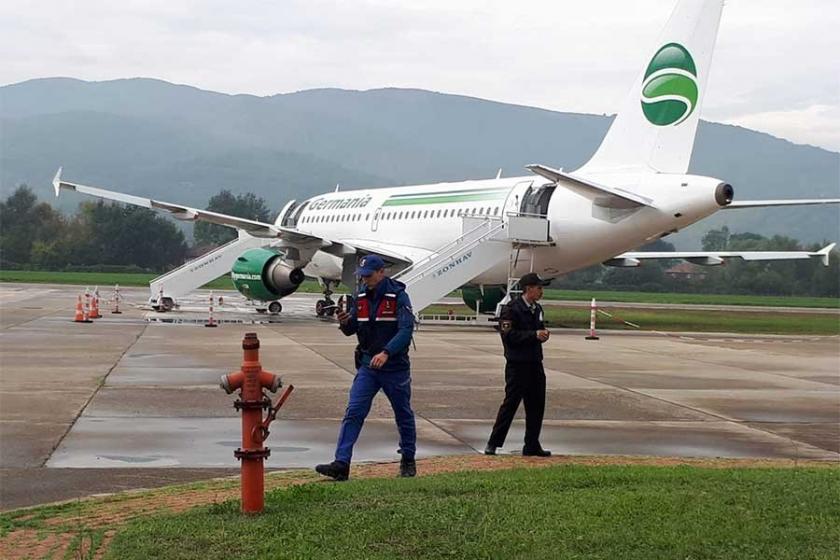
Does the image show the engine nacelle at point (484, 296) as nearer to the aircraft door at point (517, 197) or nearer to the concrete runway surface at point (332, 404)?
the aircraft door at point (517, 197)

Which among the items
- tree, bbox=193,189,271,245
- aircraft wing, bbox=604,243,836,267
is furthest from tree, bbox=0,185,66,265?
aircraft wing, bbox=604,243,836,267

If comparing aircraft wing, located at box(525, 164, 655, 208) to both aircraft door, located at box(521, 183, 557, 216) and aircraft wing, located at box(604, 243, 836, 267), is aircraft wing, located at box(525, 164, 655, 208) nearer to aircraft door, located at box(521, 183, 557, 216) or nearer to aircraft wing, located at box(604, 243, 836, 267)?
aircraft door, located at box(521, 183, 557, 216)

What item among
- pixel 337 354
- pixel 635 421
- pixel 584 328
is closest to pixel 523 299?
pixel 635 421

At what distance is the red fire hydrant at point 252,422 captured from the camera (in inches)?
264

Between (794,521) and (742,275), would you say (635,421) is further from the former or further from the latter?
(742,275)

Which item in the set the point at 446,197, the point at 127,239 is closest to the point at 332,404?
the point at 446,197

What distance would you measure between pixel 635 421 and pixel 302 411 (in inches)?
144

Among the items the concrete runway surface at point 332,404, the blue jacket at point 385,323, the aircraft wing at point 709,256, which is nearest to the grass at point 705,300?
the aircraft wing at point 709,256

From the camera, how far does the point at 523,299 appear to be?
1002 centimetres

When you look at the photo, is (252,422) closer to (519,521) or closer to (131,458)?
(519,521)

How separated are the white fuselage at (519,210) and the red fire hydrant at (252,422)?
17.7 metres

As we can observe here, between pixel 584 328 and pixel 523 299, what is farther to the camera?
pixel 584 328

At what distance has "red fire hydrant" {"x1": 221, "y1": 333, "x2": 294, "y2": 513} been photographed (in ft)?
22.0

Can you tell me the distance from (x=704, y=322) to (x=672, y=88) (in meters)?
14.5
